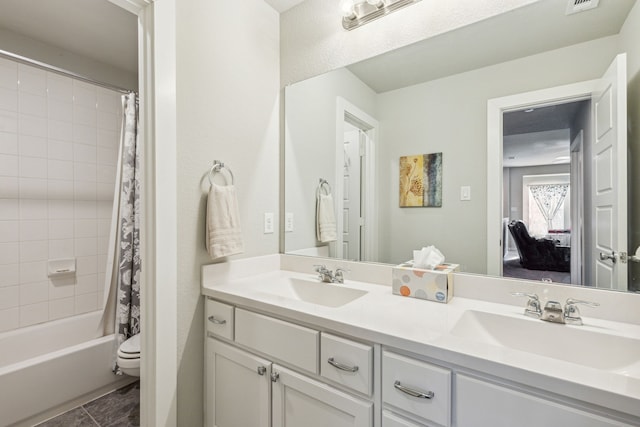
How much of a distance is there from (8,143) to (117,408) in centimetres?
196

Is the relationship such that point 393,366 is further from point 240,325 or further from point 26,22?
point 26,22

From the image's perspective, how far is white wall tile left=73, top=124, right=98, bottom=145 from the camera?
7.80ft

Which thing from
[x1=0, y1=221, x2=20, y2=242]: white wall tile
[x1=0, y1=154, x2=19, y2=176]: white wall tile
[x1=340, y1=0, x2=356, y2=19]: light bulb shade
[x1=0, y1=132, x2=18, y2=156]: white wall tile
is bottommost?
[x1=0, y1=221, x2=20, y2=242]: white wall tile

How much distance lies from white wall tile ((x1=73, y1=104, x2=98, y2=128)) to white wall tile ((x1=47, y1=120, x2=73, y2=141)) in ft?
0.25

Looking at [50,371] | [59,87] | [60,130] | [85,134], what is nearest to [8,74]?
[59,87]

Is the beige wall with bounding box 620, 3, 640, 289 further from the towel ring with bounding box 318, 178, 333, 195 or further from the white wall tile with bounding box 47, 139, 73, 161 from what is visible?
the white wall tile with bounding box 47, 139, 73, 161

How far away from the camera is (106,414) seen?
1786 millimetres

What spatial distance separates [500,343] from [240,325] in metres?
1.00

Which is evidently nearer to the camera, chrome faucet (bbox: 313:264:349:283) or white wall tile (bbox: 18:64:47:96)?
chrome faucet (bbox: 313:264:349:283)

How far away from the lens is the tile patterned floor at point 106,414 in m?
1.70

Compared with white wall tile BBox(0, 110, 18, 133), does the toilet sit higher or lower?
lower

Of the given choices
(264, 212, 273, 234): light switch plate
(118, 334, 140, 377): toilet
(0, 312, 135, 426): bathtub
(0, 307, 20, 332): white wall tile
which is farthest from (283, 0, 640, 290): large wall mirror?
(0, 307, 20, 332): white wall tile

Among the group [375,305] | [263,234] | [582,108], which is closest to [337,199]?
[263,234]

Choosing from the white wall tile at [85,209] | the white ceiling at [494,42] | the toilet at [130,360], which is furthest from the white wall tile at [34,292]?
the white ceiling at [494,42]
